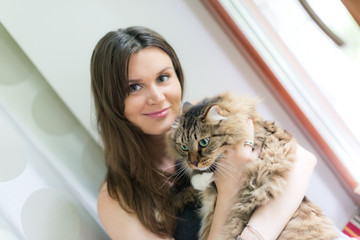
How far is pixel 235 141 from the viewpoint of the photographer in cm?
103

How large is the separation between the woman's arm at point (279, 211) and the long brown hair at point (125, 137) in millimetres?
347

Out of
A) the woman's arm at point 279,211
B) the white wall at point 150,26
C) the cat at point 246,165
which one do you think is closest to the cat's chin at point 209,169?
the cat at point 246,165

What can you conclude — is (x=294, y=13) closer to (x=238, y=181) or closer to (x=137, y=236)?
(x=238, y=181)

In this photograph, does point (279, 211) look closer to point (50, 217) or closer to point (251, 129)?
point (251, 129)

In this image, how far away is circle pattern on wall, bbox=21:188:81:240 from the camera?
1.17 meters

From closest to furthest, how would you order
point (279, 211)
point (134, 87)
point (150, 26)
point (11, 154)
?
1. point (279, 211)
2. point (134, 87)
3. point (11, 154)
4. point (150, 26)

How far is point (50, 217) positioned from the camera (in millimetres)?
1253

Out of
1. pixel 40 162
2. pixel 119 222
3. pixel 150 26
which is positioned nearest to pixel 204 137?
pixel 119 222

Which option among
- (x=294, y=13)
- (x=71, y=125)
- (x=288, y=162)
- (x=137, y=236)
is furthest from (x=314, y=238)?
(x=71, y=125)

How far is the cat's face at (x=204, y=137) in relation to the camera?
991 mm

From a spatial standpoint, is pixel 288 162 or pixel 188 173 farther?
pixel 188 173

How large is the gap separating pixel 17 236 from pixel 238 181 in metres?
0.95

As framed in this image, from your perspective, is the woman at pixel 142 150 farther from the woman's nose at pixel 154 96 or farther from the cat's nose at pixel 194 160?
the cat's nose at pixel 194 160

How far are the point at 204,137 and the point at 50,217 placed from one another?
0.85 meters
